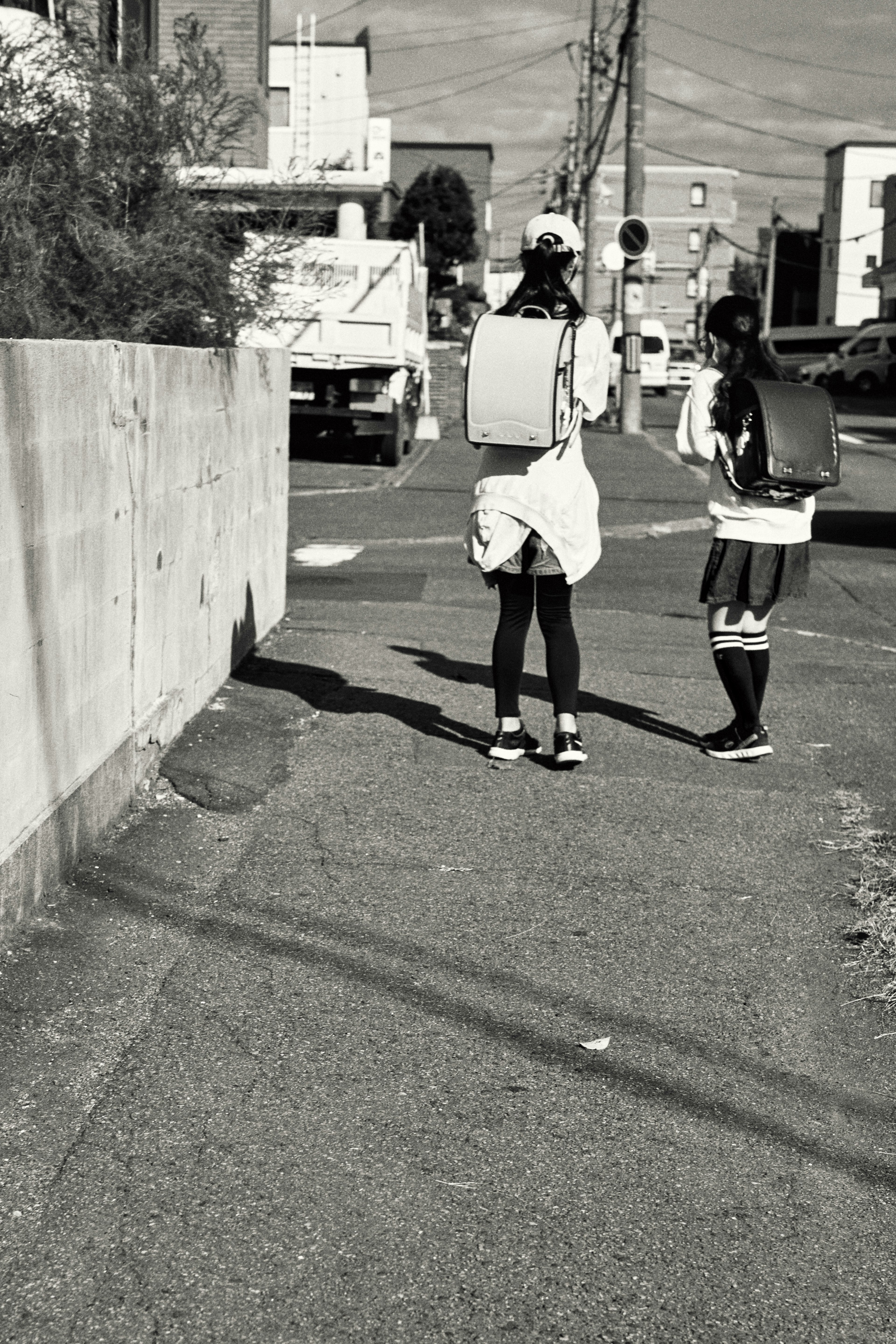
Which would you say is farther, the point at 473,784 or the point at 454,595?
the point at 454,595

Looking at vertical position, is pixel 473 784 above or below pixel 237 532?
below

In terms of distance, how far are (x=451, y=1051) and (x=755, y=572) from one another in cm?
308

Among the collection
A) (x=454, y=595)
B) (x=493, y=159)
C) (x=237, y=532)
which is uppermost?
(x=493, y=159)

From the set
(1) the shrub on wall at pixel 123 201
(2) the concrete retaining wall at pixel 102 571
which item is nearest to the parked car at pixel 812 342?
(1) the shrub on wall at pixel 123 201

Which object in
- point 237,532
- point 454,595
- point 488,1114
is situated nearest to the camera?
point 488,1114

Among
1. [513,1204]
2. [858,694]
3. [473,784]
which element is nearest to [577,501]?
[473,784]

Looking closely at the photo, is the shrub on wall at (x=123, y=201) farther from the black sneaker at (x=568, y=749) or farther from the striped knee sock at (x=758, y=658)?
the striped knee sock at (x=758, y=658)

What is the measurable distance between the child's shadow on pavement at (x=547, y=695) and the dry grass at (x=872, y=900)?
1053mm

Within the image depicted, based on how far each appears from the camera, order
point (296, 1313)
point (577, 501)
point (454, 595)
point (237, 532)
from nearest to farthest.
Result: point (296, 1313) < point (577, 501) < point (237, 532) < point (454, 595)

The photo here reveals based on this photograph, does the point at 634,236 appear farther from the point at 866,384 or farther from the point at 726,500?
the point at 866,384

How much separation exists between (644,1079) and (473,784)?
2.45 m

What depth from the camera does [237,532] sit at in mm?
7402

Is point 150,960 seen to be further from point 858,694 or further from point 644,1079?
point 858,694

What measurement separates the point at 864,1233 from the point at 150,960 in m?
1.90
